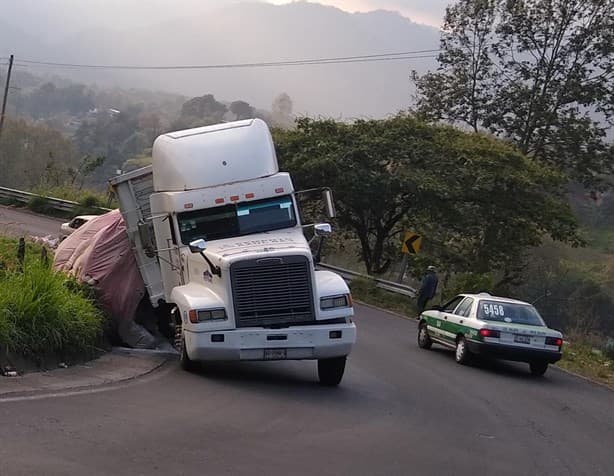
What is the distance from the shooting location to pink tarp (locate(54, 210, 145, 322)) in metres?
14.6

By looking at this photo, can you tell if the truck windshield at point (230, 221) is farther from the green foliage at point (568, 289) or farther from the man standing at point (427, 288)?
the green foliage at point (568, 289)

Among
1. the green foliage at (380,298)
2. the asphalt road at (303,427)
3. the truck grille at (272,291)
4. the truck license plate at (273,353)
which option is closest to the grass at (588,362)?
the asphalt road at (303,427)

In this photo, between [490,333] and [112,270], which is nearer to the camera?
[112,270]

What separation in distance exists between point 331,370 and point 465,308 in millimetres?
6197

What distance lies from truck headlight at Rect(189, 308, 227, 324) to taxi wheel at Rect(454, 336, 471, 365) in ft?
23.4

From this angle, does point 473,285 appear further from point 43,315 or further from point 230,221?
point 43,315

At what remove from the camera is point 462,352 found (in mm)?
18266

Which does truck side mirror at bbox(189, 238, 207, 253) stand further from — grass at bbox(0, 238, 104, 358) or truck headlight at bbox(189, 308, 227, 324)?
grass at bbox(0, 238, 104, 358)

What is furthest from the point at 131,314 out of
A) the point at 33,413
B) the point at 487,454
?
the point at 487,454

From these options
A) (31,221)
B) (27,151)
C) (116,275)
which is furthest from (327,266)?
(27,151)

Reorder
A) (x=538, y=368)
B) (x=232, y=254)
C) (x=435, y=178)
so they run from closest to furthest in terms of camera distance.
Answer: (x=232, y=254) < (x=538, y=368) < (x=435, y=178)

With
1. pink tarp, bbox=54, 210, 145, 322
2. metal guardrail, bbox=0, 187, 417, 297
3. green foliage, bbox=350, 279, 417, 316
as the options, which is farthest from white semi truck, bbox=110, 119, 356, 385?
metal guardrail, bbox=0, 187, 417, 297

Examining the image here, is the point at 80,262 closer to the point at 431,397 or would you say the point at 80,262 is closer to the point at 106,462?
the point at 431,397

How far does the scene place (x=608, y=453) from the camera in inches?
424
